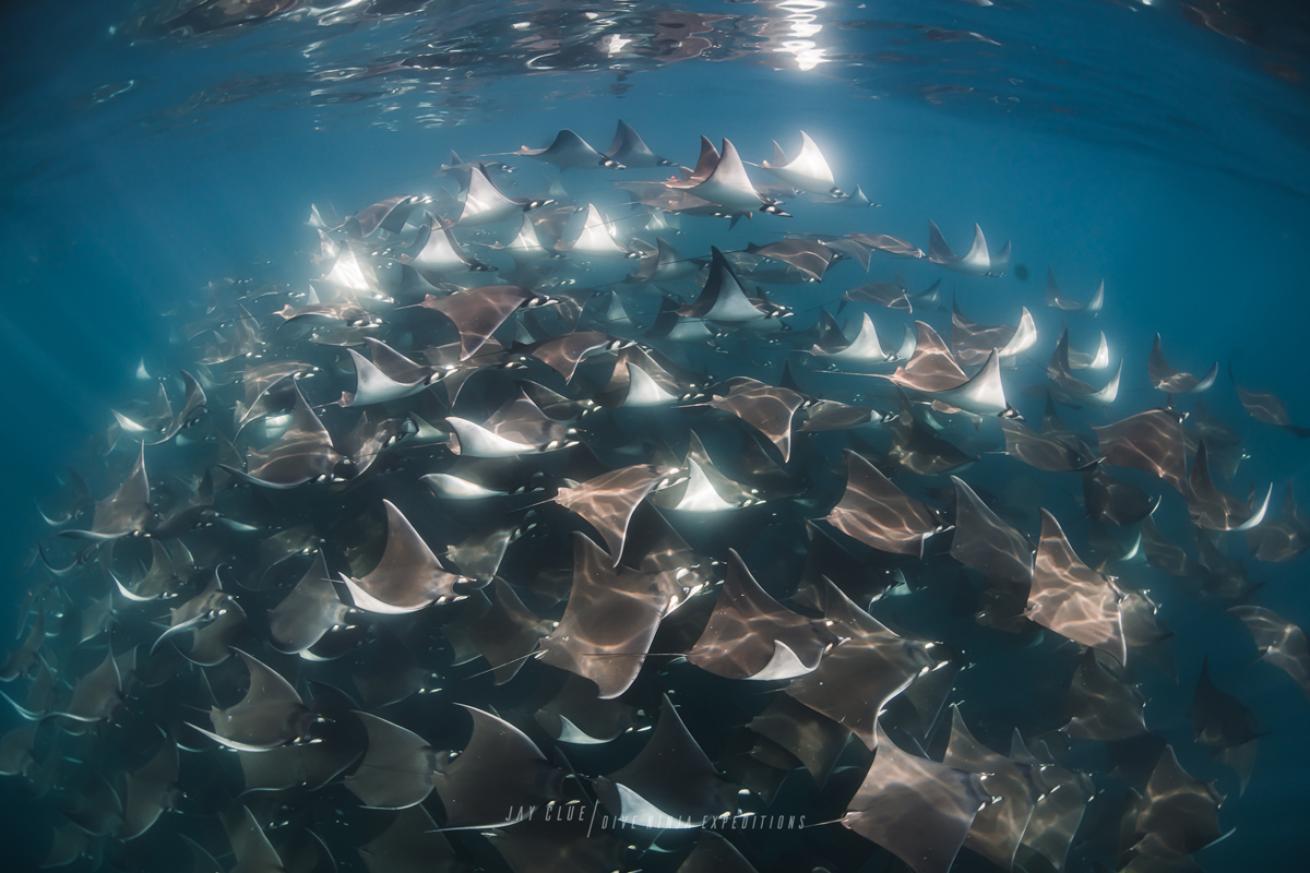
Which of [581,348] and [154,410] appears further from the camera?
[154,410]

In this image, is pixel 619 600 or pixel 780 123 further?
pixel 780 123

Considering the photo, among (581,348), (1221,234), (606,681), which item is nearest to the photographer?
(606,681)

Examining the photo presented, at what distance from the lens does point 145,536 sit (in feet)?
25.5

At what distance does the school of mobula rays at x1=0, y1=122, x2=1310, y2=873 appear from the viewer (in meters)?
5.05

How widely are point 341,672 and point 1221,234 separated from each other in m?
70.9

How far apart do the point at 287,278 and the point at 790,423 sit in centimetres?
1592

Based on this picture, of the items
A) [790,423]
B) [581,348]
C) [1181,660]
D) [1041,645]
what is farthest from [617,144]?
[1181,660]

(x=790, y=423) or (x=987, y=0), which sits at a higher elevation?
(x=987, y=0)

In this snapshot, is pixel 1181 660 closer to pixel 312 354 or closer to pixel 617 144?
pixel 617 144

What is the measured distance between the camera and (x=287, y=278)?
1689cm

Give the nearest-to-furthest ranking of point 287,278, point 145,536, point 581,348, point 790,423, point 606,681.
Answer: point 606,681
point 790,423
point 581,348
point 145,536
point 287,278

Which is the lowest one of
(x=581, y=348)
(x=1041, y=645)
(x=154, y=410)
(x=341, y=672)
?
(x=1041, y=645)

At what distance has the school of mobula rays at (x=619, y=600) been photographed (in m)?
5.05

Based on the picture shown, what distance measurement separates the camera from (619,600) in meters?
5.25
